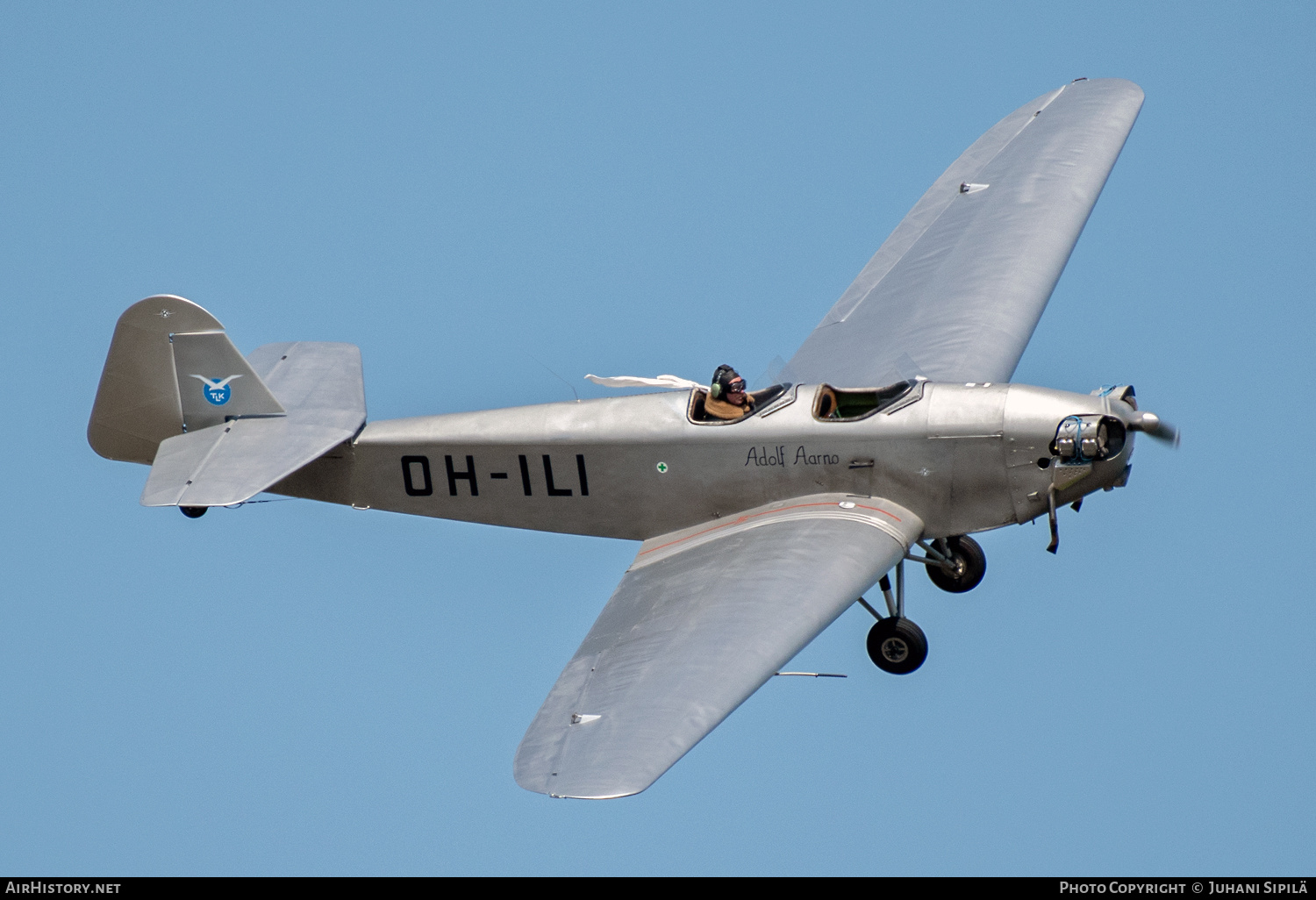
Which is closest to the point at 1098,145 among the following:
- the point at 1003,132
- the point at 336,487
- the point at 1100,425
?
the point at 1003,132

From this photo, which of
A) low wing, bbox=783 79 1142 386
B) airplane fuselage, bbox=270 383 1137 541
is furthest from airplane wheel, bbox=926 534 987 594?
low wing, bbox=783 79 1142 386

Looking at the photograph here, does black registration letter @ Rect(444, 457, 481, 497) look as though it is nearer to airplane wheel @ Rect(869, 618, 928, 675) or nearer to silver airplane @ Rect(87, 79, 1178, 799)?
silver airplane @ Rect(87, 79, 1178, 799)

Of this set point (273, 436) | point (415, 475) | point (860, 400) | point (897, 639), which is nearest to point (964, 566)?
point (897, 639)

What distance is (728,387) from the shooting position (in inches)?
705

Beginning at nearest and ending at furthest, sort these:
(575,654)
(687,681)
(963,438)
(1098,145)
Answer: (687,681) < (575,654) < (963,438) < (1098,145)

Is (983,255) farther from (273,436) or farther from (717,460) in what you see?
(273,436)

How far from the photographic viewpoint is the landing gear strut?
17.5 meters

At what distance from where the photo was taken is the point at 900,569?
17578 mm

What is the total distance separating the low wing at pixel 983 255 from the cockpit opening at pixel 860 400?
17.9 inches

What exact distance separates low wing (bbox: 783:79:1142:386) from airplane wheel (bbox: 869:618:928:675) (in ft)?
7.51

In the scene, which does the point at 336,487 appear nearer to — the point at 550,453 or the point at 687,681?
the point at 550,453

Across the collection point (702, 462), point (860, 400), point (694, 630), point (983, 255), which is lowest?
point (694, 630)

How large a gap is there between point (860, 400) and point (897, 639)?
2166mm

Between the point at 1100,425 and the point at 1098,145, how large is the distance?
21.1 ft
